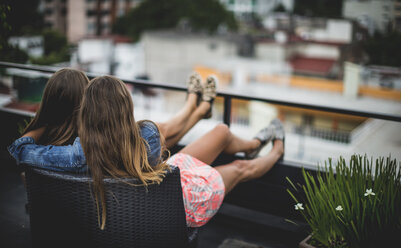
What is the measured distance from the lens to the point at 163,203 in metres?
1.57

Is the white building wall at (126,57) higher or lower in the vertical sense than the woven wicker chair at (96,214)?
lower

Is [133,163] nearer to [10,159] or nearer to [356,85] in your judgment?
[10,159]

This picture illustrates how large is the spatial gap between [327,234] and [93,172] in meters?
1.00

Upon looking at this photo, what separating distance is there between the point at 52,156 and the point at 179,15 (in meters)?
47.9

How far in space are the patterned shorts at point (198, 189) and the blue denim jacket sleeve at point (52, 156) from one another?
0.53m

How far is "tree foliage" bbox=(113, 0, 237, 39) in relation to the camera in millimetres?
46938

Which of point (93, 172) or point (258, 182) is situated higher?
point (93, 172)

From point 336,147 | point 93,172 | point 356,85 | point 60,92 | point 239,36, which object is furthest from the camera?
point 239,36

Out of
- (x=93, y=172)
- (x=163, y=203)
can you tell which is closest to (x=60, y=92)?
(x=93, y=172)

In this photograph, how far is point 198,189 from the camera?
1.93 m

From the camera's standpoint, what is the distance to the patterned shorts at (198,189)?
189cm

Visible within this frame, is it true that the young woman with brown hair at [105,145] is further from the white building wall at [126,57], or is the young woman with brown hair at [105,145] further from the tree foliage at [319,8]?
the tree foliage at [319,8]

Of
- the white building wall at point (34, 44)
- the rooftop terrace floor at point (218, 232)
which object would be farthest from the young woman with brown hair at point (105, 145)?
the white building wall at point (34, 44)

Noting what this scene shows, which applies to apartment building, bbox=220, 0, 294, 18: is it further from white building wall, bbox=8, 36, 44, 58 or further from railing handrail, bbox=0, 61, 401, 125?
railing handrail, bbox=0, 61, 401, 125
